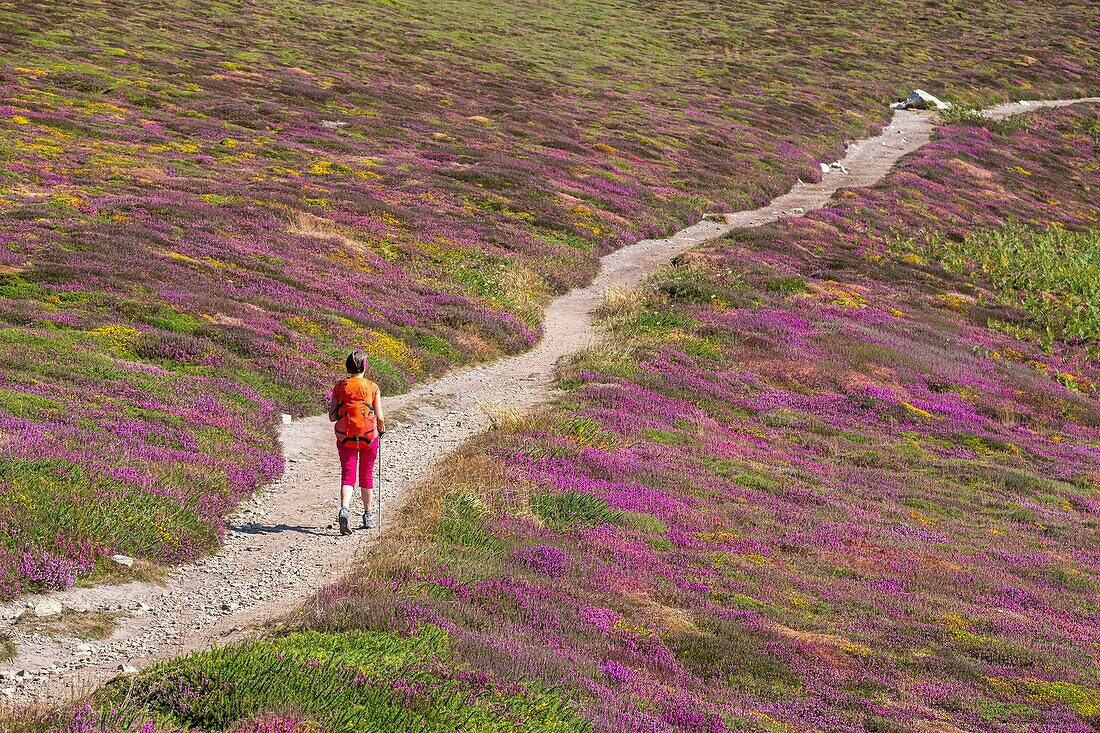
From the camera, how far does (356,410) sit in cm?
1493

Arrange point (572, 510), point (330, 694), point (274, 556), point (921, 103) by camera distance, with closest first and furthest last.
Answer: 1. point (330, 694)
2. point (274, 556)
3. point (572, 510)
4. point (921, 103)

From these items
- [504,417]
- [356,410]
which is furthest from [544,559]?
[504,417]

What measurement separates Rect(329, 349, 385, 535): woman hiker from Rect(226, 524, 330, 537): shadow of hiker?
2.07 ft

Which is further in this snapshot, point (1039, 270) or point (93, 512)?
point (1039, 270)

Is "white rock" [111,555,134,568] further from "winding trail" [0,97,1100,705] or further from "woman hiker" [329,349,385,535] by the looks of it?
"woman hiker" [329,349,385,535]

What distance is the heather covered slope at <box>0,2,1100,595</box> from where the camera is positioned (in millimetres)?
16281

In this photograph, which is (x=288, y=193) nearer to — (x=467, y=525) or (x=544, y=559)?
(x=467, y=525)

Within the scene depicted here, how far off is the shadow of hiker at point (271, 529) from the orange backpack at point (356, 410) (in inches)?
58.7

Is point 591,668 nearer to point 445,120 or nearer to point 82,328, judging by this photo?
point 82,328

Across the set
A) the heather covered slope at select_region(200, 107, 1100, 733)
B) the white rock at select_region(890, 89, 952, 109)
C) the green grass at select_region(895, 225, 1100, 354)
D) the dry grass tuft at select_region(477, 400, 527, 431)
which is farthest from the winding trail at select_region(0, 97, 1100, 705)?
the white rock at select_region(890, 89, 952, 109)

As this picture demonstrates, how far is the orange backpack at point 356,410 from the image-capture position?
588 inches

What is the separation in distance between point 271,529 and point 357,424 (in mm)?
2087

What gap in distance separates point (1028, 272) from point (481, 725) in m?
46.7

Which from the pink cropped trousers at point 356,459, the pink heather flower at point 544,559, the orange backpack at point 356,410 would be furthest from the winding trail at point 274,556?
the pink heather flower at point 544,559
